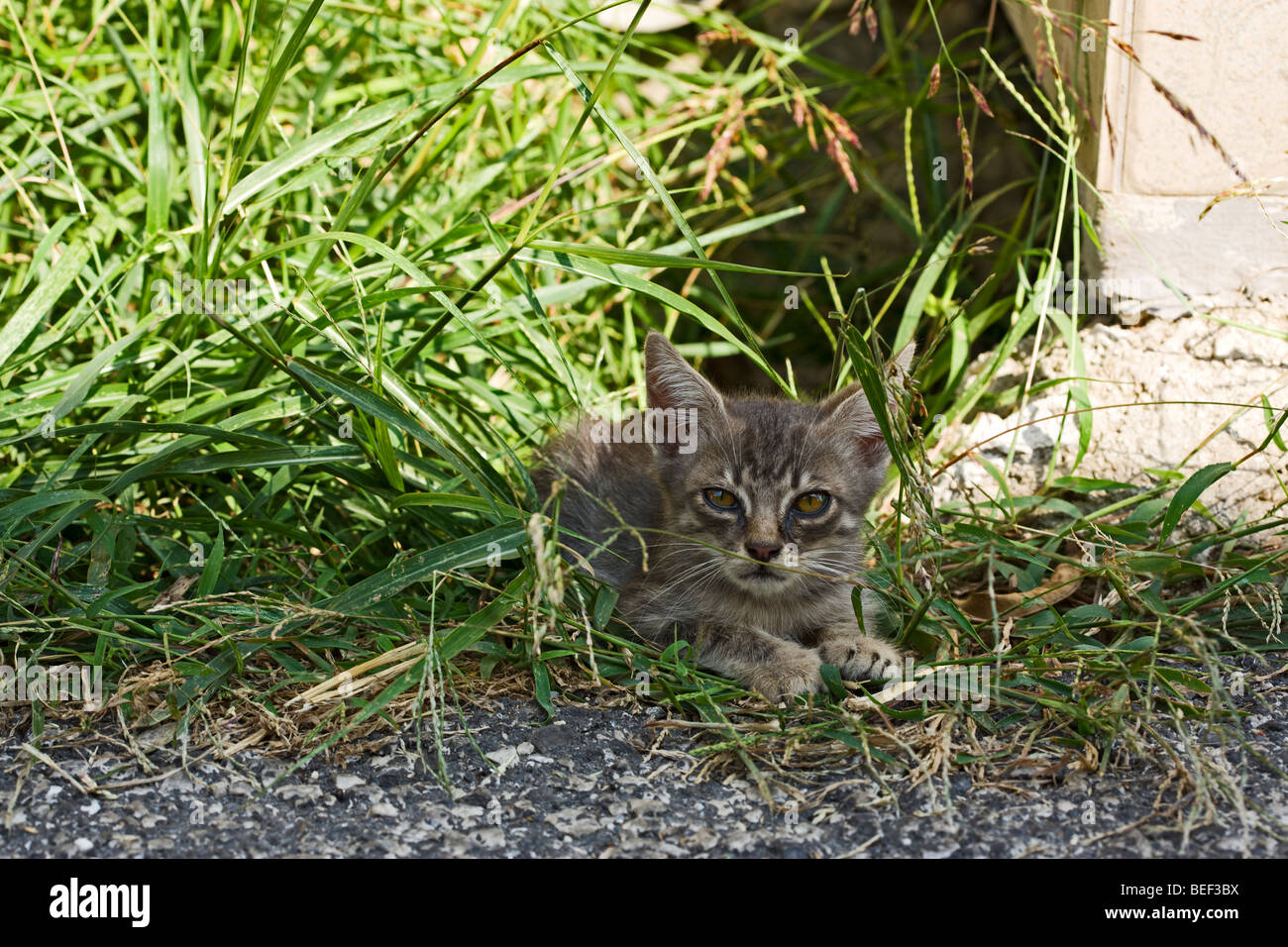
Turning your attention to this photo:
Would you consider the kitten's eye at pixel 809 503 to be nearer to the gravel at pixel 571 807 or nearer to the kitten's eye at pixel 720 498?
the kitten's eye at pixel 720 498

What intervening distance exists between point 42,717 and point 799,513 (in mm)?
1772

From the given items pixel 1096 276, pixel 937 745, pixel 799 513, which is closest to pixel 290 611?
pixel 799 513

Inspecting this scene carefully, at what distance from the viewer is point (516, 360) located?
3.81 m

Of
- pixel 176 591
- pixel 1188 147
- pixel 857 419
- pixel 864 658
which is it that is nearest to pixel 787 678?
pixel 864 658

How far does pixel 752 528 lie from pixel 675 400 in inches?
18.8

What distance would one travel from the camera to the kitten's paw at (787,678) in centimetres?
256

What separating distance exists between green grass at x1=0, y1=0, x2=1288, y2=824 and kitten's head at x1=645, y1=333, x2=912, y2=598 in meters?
0.18

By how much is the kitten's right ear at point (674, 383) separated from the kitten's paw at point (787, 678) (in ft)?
2.34

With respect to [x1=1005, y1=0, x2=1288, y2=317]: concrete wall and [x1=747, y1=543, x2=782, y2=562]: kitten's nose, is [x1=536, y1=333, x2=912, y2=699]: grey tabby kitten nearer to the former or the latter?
[x1=747, y1=543, x2=782, y2=562]: kitten's nose

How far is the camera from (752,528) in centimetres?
279

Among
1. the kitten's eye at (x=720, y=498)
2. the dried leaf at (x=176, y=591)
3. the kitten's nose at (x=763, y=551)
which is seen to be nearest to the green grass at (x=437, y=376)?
the dried leaf at (x=176, y=591)

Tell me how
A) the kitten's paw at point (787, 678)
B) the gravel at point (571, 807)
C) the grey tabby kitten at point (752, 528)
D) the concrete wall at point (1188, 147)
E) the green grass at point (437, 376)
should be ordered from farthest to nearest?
the concrete wall at point (1188, 147) < the grey tabby kitten at point (752, 528) < the kitten's paw at point (787, 678) < the green grass at point (437, 376) < the gravel at point (571, 807)

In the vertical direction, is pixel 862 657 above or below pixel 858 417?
below

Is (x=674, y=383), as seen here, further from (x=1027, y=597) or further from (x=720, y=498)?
(x=1027, y=597)
